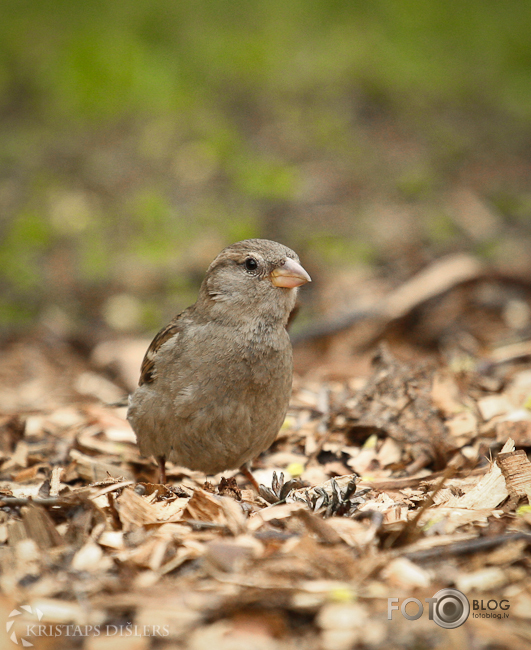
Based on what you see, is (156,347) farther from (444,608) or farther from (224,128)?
(224,128)

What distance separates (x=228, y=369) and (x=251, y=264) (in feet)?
2.19

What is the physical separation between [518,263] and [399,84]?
467 cm

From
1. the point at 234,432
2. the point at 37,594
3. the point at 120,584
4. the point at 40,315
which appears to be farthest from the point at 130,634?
the point at 40,315

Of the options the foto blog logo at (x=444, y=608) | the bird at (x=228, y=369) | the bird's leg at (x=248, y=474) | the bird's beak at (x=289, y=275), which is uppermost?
the bird's beak at (x=289, y=275)

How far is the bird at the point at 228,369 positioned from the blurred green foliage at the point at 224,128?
11.6 feet

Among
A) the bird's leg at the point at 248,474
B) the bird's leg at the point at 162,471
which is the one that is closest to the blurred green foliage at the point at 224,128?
the bird's leg at the point at 162,471

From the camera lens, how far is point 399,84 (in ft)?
35.6

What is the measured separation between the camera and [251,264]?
13.6 ft

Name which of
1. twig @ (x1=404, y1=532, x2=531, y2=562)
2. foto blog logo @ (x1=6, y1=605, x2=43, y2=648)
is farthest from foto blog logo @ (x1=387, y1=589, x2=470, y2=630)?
foto blog logo @ (x1=6, y1=605, x2=43, y2=648)

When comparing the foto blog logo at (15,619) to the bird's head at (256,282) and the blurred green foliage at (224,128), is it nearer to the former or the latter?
the bird's head at (256,282)

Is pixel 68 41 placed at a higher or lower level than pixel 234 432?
higher

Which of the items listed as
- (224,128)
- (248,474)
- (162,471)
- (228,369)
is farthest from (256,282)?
(224,128)

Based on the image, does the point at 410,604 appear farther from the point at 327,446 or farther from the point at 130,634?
the point at 327,446

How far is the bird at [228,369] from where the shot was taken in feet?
12.8
